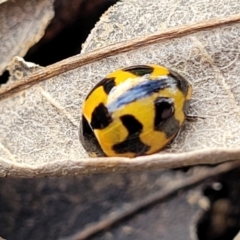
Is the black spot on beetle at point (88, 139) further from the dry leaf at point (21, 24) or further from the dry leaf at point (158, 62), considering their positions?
the dry leaf at point (21, 24)

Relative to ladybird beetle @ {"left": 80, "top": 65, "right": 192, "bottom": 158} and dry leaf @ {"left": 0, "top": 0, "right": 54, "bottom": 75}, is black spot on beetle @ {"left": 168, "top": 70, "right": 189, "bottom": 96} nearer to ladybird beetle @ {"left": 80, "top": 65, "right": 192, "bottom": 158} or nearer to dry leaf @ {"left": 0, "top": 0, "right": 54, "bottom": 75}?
ladybird beetle @ {"left": 80, "top": 65, "right": 192, "bottom": 158}

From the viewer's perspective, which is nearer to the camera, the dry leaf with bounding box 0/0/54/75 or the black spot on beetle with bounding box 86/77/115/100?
the black spot on beetle with bounding box 86/77/115/100

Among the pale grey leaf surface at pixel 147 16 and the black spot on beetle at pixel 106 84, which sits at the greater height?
the black spot on beetle at pixel 106 84

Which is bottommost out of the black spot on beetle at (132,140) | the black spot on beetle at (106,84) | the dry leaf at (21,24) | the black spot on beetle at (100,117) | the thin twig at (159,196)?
the thin twig at (159,196)

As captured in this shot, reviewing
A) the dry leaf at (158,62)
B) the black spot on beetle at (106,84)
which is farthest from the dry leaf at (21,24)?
the black spot on beetle at (106,84)

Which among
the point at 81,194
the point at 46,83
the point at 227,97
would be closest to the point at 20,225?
the point at 81,194

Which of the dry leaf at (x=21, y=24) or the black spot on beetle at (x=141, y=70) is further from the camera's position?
the dry leaf at (x=21, y=24)

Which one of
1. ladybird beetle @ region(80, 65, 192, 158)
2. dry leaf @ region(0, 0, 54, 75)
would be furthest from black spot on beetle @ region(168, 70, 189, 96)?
dry leaf @ region(0, 0, 54, 75)
